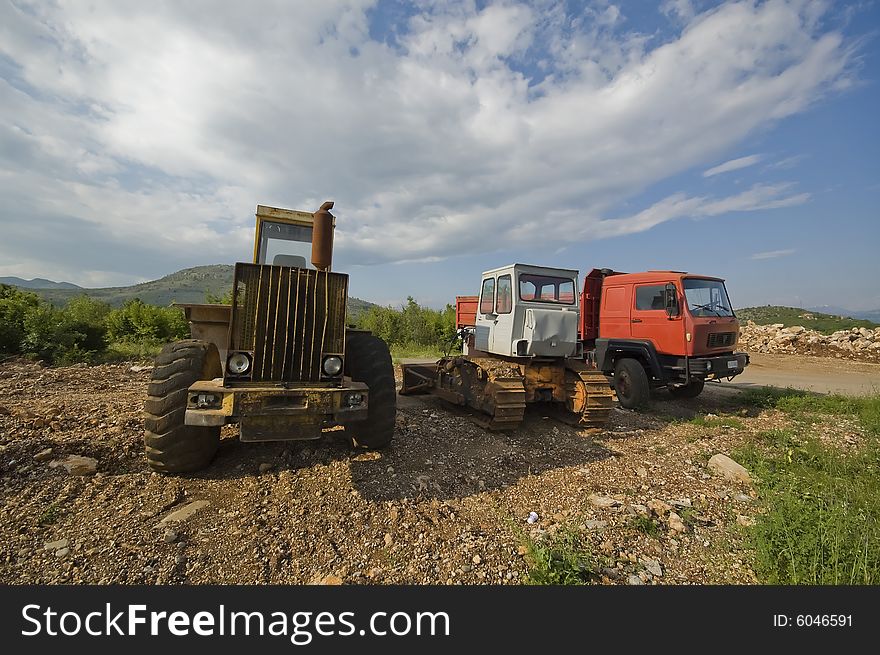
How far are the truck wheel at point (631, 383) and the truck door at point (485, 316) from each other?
3104 millimetres

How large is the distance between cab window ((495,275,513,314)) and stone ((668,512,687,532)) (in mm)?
3440

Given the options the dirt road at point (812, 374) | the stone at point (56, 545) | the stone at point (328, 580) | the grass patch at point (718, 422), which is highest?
the dirt road at point (812, 374)

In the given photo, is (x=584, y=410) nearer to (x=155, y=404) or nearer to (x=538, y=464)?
(x=538, y=464)

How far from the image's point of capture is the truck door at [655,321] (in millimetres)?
7699

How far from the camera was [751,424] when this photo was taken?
7051 mm

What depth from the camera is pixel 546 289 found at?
6.54 metres

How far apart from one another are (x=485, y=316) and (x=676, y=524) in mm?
4187

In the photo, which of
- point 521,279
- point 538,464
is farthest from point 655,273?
point 538,464

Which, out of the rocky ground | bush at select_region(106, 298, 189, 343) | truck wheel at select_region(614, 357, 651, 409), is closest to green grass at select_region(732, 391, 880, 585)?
the rocky ground

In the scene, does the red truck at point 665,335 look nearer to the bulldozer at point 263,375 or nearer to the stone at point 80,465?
the bulldozer at point 263,375

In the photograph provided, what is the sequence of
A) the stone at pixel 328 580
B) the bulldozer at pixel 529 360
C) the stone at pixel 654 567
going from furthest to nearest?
the bulldozer at pixel 529 360 < the stone at pixel 654 567 < the stone at pixel 328 580

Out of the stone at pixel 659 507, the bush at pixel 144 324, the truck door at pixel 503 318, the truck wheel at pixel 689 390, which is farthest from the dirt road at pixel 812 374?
the bush at pixel 144 324

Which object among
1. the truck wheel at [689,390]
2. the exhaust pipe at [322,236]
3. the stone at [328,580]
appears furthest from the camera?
the truck wheel at [689,390]

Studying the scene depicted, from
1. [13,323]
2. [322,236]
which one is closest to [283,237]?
[322,236]
